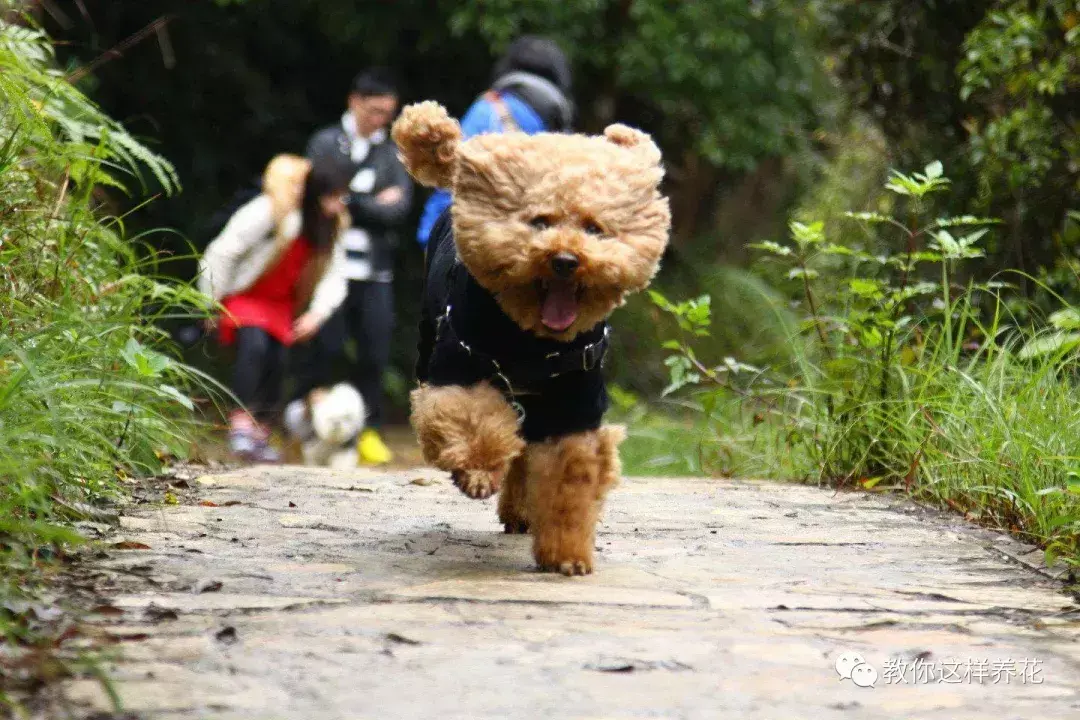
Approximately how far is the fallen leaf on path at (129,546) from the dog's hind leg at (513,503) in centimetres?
124

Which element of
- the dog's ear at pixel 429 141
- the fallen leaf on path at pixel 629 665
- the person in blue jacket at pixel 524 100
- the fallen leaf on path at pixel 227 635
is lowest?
the fallen leaf on path at pixel 227 635

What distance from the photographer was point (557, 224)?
3.93 m

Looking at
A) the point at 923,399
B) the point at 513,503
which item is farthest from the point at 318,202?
the point at 513,503

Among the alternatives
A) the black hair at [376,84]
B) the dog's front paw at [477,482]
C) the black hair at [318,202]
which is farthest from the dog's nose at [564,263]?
the black hair at [376,84]

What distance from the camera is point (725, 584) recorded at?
4.10 meters

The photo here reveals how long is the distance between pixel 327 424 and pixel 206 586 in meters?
5.64

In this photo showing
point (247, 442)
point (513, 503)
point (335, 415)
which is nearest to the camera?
point (513, 503)

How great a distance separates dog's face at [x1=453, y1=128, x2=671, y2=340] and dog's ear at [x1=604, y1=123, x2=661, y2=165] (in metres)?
0.07

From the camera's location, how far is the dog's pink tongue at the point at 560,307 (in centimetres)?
400

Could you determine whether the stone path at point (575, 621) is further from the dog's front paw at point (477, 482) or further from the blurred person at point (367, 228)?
the blurred person at point (367, 228)

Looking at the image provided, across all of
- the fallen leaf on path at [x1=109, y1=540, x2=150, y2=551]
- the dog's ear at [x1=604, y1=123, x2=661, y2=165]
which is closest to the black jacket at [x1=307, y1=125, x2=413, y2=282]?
the dog's ear at [x1=604, y1=123, x2=661, y2=165]

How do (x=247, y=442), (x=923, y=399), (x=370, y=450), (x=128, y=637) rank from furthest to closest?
(x=370, y=450), (x=247, y=442), (x=923, y=399), (x=128, y=637)

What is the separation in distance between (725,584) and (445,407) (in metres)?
0.93

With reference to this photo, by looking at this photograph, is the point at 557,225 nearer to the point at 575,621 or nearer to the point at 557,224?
the point at 557,224
